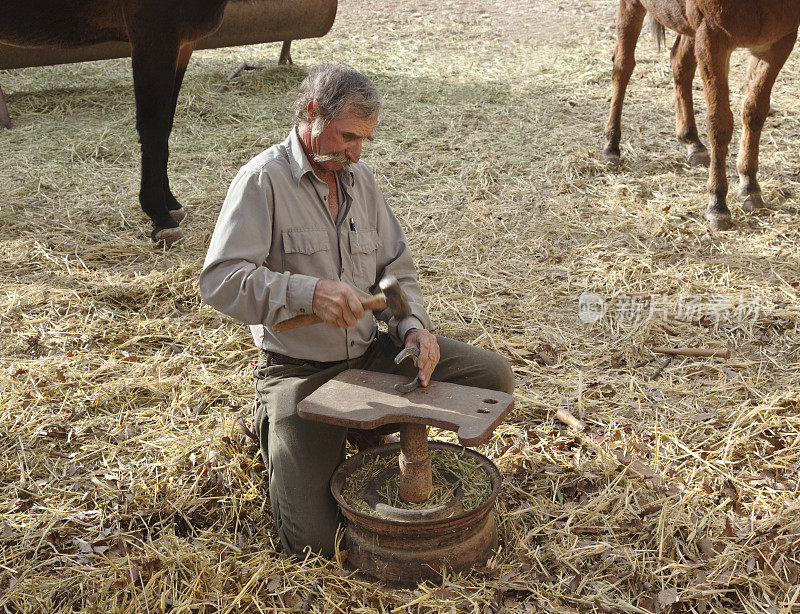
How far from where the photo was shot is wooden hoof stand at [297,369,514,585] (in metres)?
2.50

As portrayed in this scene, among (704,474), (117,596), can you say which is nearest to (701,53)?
(704,474)

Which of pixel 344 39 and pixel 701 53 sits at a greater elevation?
pixel 701 53

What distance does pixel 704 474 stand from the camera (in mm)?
3162

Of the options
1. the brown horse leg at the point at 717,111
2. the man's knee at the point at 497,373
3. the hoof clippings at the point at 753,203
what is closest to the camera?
the man's knee at the point at 497,373

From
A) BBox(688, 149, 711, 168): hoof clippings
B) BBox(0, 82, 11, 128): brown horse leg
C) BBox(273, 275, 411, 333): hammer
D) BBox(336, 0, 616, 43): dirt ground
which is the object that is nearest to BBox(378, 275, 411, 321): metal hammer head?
BBox(273, 275, 411, 333): hammer

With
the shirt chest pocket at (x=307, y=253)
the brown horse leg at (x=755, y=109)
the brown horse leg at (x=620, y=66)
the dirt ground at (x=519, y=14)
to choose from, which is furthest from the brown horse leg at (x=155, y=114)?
the dirt ground at (x=519, y=14)

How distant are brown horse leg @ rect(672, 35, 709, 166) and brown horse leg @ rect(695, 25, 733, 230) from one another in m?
1.05

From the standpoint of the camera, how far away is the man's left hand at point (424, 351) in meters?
2.73

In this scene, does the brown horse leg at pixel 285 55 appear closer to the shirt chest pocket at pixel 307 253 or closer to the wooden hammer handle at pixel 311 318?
the shirt chest pocket at pixel 307 253

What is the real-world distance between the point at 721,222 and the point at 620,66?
1898 millimetres

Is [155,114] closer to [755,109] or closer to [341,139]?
[341,139]

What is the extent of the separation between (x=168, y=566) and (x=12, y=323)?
2.19m

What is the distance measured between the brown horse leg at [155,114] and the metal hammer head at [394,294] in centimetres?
293

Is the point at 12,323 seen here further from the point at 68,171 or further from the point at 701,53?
the point at 701,53
